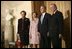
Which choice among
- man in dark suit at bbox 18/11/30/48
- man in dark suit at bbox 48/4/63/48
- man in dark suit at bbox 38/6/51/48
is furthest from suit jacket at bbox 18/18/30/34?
man in dark suit at bbox 48/4/63/48

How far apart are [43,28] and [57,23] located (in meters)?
0.18

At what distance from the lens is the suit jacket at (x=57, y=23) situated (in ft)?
8.14

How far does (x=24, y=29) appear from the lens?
251cm

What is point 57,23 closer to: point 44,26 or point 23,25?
point 44,26

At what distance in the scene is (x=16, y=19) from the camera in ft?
8.24

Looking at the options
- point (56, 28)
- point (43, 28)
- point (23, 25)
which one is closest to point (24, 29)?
point (23, 25)

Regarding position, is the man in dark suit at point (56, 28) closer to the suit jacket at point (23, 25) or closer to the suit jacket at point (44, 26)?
the suit jacket at point (44, 26)

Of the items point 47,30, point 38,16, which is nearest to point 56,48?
point 47,30

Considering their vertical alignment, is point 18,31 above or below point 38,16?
below

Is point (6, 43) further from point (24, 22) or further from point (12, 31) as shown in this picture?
point (24, 22)

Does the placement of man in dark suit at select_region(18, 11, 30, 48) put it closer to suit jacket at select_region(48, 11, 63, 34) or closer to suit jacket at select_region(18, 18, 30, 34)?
suit jacket at select_region(18, 18, 30, 34)

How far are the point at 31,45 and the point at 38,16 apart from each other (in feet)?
1.22

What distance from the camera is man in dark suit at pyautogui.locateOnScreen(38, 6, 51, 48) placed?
8.16 feet

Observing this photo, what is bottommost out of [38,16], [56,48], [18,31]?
[56,48]
